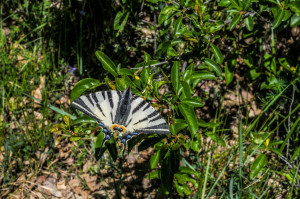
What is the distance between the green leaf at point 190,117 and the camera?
1493mm

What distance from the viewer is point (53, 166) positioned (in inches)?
98.5

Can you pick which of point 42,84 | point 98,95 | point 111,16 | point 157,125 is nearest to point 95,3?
point 111,16

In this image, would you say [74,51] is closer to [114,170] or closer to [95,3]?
[95,3]

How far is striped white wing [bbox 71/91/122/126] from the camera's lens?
151cm

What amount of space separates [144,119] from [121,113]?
0.14m

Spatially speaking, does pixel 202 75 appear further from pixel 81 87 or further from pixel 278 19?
pixel 81 87

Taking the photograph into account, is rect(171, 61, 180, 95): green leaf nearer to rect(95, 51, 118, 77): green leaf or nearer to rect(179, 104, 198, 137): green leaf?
rect(179, 104, 198, 137): green leaf

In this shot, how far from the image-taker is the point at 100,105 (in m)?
1.56

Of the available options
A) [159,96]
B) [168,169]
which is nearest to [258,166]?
[168,169]

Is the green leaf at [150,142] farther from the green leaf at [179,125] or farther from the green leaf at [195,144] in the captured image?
the green leaf at [195,144]

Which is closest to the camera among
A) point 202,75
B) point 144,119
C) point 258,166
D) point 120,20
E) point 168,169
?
point 144,119

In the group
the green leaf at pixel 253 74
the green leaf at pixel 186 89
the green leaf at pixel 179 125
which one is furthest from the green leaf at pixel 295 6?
the green leaf at pixel 253 74

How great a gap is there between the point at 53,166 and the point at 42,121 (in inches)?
15.2

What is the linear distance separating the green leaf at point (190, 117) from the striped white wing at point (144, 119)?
14 centimetres
